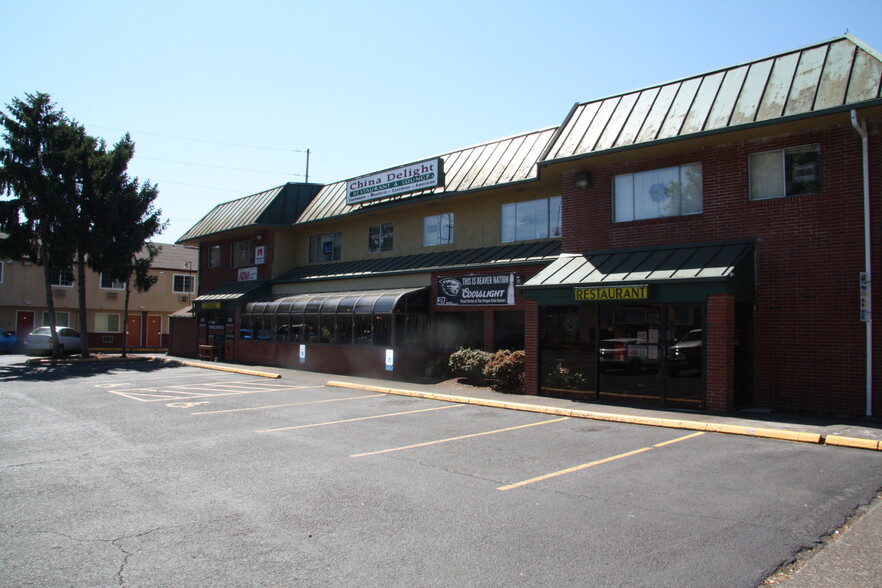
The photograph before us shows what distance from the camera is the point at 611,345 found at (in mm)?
14203

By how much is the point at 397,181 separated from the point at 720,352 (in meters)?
14.3

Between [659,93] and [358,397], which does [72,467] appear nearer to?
[358,397]

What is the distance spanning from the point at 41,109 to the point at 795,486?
3224 centimetres

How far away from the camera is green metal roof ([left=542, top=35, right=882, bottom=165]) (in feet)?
38.8

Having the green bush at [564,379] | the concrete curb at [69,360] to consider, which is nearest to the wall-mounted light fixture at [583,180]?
the green bush at [564,379]

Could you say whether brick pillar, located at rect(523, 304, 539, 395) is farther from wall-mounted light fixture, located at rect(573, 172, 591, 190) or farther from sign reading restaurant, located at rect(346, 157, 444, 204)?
sign reading restaurant, located at rect(346, 157, 444, 204)

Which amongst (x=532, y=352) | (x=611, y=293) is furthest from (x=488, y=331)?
(x=611, y=293)

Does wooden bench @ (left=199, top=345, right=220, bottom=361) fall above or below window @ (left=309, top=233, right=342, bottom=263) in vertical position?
below

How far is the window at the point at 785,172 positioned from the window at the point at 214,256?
Result: 27804 millimetres

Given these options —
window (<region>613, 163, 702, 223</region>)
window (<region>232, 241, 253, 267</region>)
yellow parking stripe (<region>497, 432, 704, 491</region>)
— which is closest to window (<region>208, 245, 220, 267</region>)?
window (<region>232, 241, 253, 267</region>)

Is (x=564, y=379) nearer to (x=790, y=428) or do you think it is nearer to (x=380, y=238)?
(x=790, y=428)

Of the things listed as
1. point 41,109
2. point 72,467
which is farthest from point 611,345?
point 41,109

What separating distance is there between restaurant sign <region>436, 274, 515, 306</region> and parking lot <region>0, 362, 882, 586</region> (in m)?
6.86

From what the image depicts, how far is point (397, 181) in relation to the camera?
2314cm
